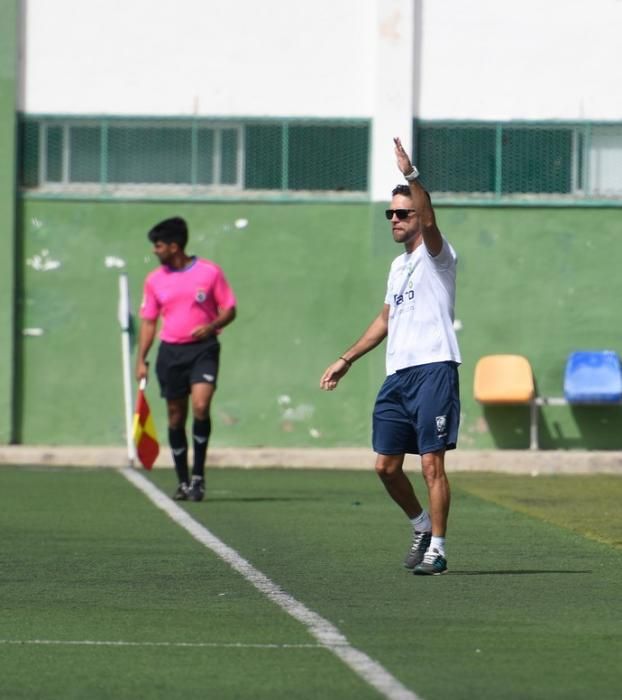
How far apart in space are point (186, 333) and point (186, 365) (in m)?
0.25

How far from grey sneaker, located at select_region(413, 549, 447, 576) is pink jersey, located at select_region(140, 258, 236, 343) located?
5.09 meters

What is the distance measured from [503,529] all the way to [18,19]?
974 cm

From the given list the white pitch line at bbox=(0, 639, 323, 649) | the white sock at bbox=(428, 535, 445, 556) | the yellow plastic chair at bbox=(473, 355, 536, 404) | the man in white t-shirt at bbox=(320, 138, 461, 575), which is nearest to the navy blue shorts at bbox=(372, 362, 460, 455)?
the man in white t-shirt at bbox=(320, 138, 461, 575)

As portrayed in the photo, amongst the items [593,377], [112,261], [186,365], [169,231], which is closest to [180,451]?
[186,365]

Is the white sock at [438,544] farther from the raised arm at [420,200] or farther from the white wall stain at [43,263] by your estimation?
the white wall stain at [43,263]

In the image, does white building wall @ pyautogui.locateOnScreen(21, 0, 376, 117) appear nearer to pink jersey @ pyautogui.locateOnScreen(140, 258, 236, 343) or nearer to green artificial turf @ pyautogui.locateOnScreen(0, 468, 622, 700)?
pink jersey @ pyautogui.locateOnScreen(140, 258, 236, 343)

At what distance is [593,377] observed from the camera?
2028 centimetres

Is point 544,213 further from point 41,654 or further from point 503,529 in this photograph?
point 41,654

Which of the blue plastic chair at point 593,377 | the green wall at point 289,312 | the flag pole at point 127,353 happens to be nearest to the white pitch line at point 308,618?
the flag pole at point 127,353


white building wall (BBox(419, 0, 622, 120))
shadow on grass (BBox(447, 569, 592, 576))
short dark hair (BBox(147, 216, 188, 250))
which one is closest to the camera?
shadow on grass (BBox(447, 569, 592, 576))

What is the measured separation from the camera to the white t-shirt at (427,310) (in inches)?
404

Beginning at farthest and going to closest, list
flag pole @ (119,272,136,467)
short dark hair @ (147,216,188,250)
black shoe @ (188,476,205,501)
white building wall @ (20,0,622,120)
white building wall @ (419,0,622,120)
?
white building wall @ (419,0,622,120) < white building wall @ (20,0,622,120) < flag pole @ (119,272,136,467) < short dark hair @ (147,216,188,250) < black shoe @ (188,476,205,501)

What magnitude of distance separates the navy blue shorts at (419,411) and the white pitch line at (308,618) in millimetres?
1049

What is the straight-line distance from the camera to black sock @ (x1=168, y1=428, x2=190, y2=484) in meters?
15.0
